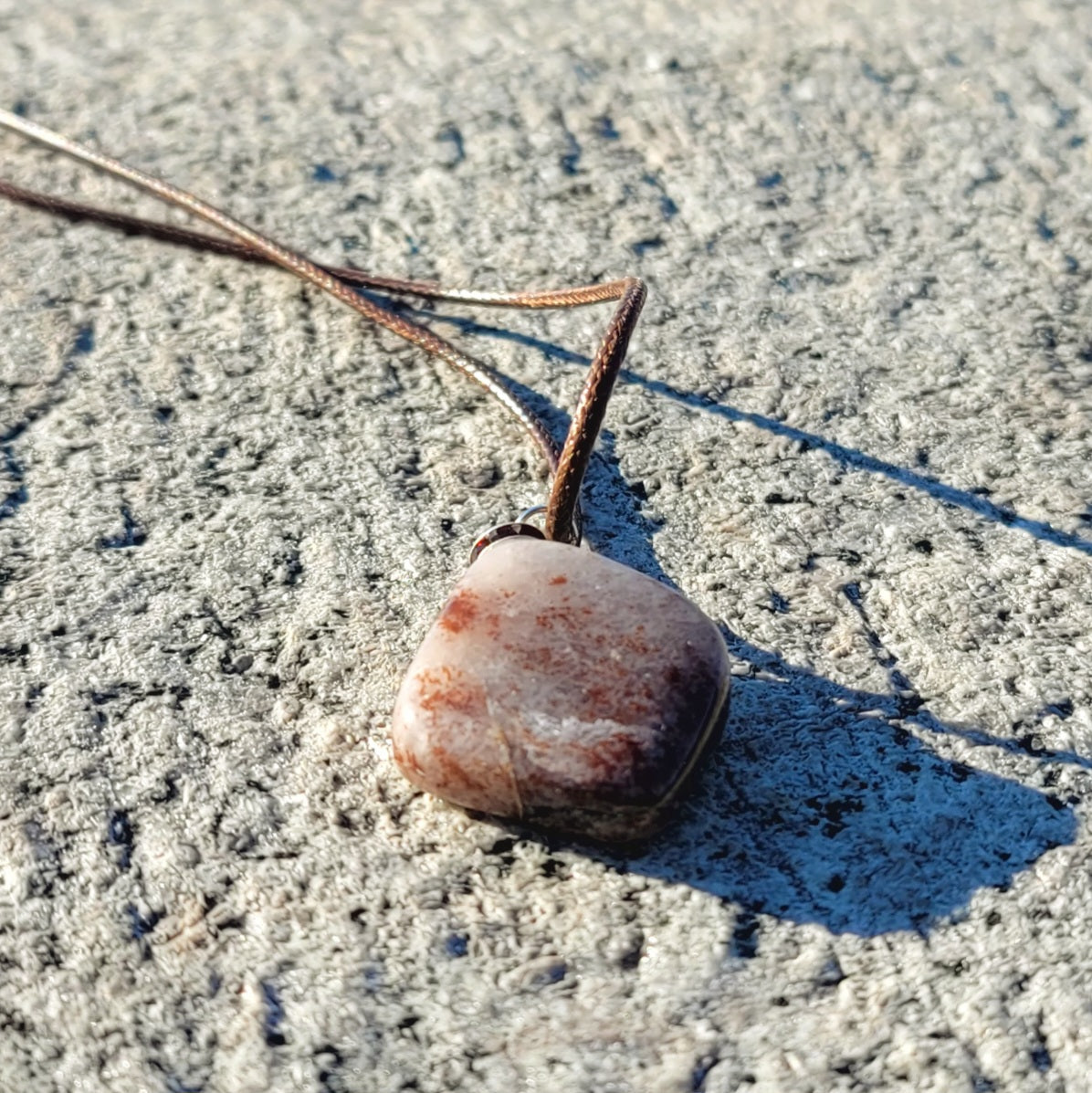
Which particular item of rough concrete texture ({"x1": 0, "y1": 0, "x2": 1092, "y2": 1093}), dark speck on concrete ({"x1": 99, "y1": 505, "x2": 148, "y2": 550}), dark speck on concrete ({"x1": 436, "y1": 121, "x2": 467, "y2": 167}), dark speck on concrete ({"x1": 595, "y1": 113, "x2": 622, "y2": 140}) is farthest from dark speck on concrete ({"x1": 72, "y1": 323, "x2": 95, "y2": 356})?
dark speck on concrete ({"x1": 595, "y1": 113, "x2": 622, "y2": 140})

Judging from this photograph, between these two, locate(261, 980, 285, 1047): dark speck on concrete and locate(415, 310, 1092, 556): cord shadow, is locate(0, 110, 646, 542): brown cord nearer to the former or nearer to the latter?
locate(415, 310, 1092, 556): cord shadow

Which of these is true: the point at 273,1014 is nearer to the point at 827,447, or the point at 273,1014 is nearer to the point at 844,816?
the point at 844,816

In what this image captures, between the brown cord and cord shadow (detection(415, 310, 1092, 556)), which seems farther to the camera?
cord shadow (detection(415, 310, 1092, 556))

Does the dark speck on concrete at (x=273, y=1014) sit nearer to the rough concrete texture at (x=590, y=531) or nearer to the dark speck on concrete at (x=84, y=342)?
the rough concrete texture at (x=590, y=531)

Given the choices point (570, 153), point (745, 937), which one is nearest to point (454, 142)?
point (570, 153)

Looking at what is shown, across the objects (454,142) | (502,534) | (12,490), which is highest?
(502,534)

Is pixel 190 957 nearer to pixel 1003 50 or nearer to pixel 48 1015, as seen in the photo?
pixel 48 1015
